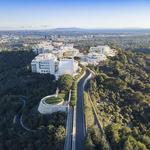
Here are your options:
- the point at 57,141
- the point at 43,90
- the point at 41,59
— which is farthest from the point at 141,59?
the point at 57,141

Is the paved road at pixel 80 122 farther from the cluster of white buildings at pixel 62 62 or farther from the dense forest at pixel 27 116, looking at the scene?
the cluster of white buildings at pixel 62 62

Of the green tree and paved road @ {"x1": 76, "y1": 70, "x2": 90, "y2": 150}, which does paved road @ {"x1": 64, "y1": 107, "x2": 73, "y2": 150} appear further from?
the green tree

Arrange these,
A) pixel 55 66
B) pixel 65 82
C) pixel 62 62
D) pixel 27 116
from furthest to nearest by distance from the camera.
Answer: pixel 55 66 → pixel 62 62 → pixel 65 82 → pixel 27 116

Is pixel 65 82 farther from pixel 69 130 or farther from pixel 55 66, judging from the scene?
pixel 69 130

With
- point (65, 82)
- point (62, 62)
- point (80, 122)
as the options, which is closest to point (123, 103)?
point (65, 82)

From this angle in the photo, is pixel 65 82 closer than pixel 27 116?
No

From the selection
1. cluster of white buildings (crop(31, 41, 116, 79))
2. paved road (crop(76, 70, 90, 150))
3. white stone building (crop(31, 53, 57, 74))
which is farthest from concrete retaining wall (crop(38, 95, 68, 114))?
white stone building (crop(31, 53, 57, 74))
